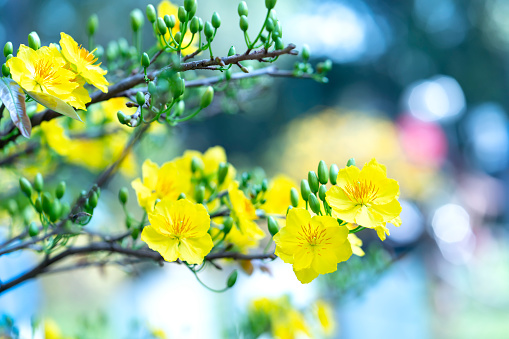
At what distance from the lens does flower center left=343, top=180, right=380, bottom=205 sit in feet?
1.00

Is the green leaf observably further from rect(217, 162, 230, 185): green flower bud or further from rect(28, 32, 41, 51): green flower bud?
rect(217, 162, 230, 185): green flower bud

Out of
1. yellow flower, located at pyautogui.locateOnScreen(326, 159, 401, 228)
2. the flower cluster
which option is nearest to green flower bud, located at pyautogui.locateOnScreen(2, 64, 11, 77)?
the flower cluster

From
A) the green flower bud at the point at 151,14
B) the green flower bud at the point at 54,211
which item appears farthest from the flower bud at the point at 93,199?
the green flower bud at the point at 151,14

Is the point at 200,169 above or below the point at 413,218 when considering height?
above

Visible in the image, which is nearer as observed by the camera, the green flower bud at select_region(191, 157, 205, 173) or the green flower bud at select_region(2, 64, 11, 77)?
the green flower bud at select_region(2, 64, 11, 77)

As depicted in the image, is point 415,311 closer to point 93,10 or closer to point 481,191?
point 481,191

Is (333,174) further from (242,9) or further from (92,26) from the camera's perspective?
(92,26)

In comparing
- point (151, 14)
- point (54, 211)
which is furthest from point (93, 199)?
point (151, 14)

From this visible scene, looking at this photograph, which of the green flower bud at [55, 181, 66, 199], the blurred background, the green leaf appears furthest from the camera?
the blurred background

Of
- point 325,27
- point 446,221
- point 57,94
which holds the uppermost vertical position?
point 57,94

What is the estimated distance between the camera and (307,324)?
24.6 inches

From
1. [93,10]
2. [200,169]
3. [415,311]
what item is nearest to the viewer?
[200,169]

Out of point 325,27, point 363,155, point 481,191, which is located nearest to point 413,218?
point 363,155

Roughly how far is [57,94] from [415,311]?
5.69ft
